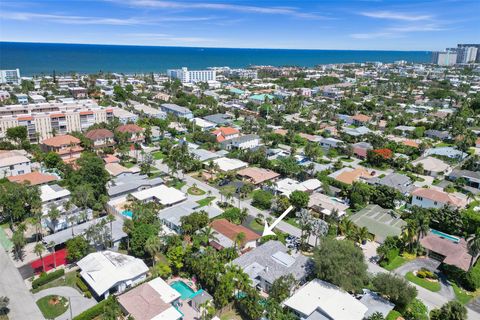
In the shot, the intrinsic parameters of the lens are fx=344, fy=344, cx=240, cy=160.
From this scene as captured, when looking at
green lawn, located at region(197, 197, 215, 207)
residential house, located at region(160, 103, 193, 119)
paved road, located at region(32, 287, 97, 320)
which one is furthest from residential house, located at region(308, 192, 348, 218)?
residential house, located at region(160, 103, 193, 119)

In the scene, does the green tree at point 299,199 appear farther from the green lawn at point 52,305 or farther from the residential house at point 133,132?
the residential house at point 133,132

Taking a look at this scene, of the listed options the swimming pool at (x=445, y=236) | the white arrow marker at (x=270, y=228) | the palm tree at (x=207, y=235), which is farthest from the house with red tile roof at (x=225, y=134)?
the swimming pool at (x=445, y=236)

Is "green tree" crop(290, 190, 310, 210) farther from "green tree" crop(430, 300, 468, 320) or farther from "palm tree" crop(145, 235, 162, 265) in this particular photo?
"green tree" crop(430, 300, 468, 320)

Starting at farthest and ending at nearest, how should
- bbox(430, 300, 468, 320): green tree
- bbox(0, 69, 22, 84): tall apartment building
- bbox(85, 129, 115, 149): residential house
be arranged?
bbox(0, 69, 22, 84): tall apartment building
bbox(85, 129, 115, 149): residential house
bbox(430, 300, 468, 320): green tree

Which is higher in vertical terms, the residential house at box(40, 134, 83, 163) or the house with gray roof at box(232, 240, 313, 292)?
the residential house at box(40, 134, 83, 163)

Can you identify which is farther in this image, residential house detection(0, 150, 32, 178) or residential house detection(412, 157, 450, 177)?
residential house detection(412, 157, 450, 177)

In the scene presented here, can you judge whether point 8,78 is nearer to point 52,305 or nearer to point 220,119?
point 220,119

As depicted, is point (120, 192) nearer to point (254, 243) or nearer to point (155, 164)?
point (155, 164)
